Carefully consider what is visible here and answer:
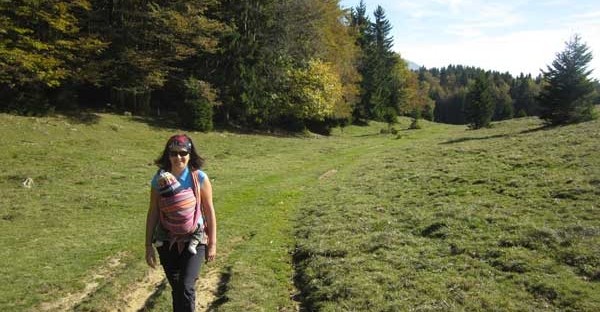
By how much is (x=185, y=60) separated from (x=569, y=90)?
36.3 metres

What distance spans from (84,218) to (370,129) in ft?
166

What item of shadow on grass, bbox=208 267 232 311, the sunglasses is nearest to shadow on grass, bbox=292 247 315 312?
shadow on grass, bbox=208 267 232 311

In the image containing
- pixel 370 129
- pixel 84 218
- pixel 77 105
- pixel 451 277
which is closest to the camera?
pixel 451 277

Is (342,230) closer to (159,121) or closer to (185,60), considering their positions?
(159,121)

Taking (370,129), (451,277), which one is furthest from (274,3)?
(451,277)

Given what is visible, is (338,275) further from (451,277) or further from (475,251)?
(475,251)

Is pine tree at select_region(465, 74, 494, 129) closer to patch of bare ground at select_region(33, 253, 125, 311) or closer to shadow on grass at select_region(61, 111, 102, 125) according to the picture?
shadow on grass at select_region(61, 111, 102, 125)

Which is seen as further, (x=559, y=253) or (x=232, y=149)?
(x=232, y=149)

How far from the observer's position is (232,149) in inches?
1281

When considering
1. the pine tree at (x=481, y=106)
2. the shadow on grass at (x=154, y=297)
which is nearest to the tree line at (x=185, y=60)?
the pine tree at (x=481, y=106)

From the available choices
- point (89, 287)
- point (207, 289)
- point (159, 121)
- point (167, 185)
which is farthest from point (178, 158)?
point (159, 121)

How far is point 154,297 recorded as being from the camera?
9109mm

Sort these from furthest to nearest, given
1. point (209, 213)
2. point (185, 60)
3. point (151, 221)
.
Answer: point (185, 60)
point (209, 213)
point (151, 221)

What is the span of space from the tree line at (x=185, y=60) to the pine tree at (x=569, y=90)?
1.85 meters
